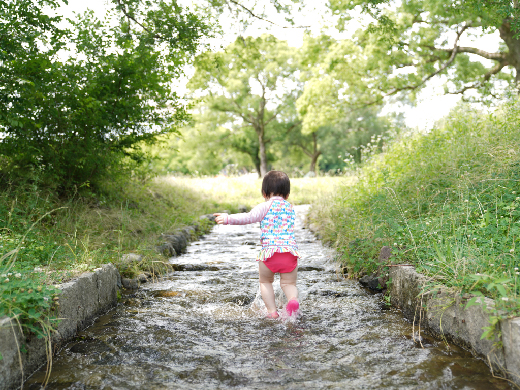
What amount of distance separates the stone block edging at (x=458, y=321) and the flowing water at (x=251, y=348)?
0.33ft

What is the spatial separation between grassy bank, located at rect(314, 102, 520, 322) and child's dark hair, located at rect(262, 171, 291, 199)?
134 cm

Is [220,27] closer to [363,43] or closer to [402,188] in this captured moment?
[402,188]

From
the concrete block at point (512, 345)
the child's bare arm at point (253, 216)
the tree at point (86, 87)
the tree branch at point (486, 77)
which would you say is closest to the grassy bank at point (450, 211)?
the concrete block at point (512, 345)

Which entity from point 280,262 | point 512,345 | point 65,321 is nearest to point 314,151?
point 280,262

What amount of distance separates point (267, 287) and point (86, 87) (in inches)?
182

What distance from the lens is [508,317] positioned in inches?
101

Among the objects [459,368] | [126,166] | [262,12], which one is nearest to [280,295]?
[459,368]

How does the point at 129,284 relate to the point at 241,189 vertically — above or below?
below

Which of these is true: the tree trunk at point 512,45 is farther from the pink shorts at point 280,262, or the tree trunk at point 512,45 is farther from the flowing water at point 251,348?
the pink shorts at point 280,262

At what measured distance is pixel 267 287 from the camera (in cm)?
429

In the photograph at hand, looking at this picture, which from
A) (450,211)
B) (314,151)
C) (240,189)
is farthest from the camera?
(314,151)

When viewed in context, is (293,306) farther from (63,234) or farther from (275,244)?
(63,234)

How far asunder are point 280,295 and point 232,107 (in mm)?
33089

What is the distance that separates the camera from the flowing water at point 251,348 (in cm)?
272
